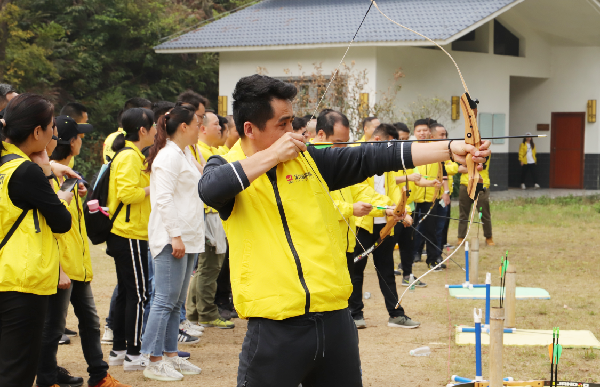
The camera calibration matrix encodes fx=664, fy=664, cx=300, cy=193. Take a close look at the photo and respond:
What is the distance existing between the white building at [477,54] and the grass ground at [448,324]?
697 cm

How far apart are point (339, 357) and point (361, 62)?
15.2 m

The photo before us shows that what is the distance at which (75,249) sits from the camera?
434 cm

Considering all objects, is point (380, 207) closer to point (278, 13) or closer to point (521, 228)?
point (521, 228)

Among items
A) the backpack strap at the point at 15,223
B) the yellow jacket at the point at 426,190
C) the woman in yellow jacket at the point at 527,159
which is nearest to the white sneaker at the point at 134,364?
the backpack strap at the point at 15,223

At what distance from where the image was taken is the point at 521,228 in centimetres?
1317

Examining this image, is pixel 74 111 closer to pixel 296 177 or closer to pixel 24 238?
pixel 24 238

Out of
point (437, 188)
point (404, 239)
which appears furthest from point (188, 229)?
point (437, 188)

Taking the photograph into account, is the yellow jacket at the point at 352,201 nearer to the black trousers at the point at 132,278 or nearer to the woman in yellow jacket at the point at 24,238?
the black trousers at the point at 132,278

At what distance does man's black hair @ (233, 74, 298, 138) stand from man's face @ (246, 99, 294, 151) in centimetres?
1

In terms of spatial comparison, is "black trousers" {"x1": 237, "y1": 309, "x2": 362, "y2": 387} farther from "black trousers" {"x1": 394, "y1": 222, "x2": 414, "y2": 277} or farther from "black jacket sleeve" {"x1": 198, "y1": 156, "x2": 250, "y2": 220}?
"black trousers" {"x1": 394, "y1": 222, "x2": 414, "y2": 277}

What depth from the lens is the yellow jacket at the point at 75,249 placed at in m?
4.28

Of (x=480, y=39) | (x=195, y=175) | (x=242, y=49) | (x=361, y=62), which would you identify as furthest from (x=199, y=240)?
(x=480, y=39)

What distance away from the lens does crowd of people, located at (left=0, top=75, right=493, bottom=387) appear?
2.51 metres

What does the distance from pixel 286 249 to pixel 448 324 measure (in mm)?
4258
